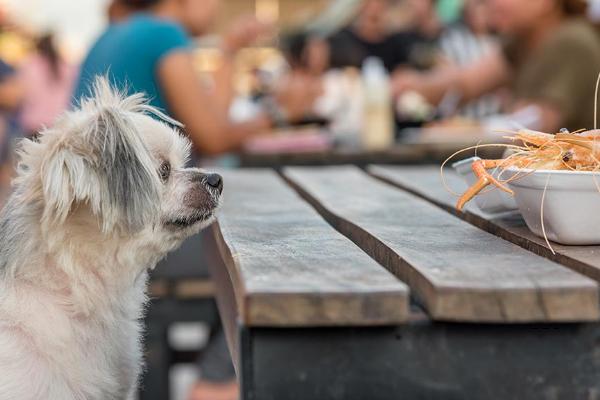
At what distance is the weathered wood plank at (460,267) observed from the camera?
126cm

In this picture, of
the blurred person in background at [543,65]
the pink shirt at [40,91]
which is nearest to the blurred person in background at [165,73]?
the blurred person in background at [543,65]

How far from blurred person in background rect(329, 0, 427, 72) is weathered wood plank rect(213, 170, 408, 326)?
5.33 meters

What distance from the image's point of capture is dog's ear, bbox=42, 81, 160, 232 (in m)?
1.81

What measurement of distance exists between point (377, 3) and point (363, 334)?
634 cm

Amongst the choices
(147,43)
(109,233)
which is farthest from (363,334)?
(147,43)

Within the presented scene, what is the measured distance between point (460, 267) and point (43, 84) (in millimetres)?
6249

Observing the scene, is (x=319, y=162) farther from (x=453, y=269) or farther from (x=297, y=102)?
(x=453, y=269)

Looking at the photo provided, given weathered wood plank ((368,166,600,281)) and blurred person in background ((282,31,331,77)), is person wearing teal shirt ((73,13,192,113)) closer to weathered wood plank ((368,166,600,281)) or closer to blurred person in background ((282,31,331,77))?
weathered wood plank ((368,166,600,281))

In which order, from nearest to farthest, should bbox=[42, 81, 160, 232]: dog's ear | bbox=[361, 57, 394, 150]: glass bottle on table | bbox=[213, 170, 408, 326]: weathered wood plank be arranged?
bbox=[213, 170, 408, 326]: weathered wood plank
bbox=[42, 81, 160, 232]: dog's ear
bbox=[361, 57, 394, 150]: glass bottle on table

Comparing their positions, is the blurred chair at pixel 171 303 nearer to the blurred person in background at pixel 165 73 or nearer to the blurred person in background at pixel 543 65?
the blurred person in background at pixel 165 73

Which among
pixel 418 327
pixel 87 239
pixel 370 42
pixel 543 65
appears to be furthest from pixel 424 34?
pixel 418 327

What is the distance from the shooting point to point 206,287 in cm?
395

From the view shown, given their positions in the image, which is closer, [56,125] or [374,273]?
[374,273]

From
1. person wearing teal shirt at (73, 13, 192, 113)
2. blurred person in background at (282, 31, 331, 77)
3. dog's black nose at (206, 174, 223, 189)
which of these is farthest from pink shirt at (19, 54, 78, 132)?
dog's black nose at (206, 174, 223, 189)
